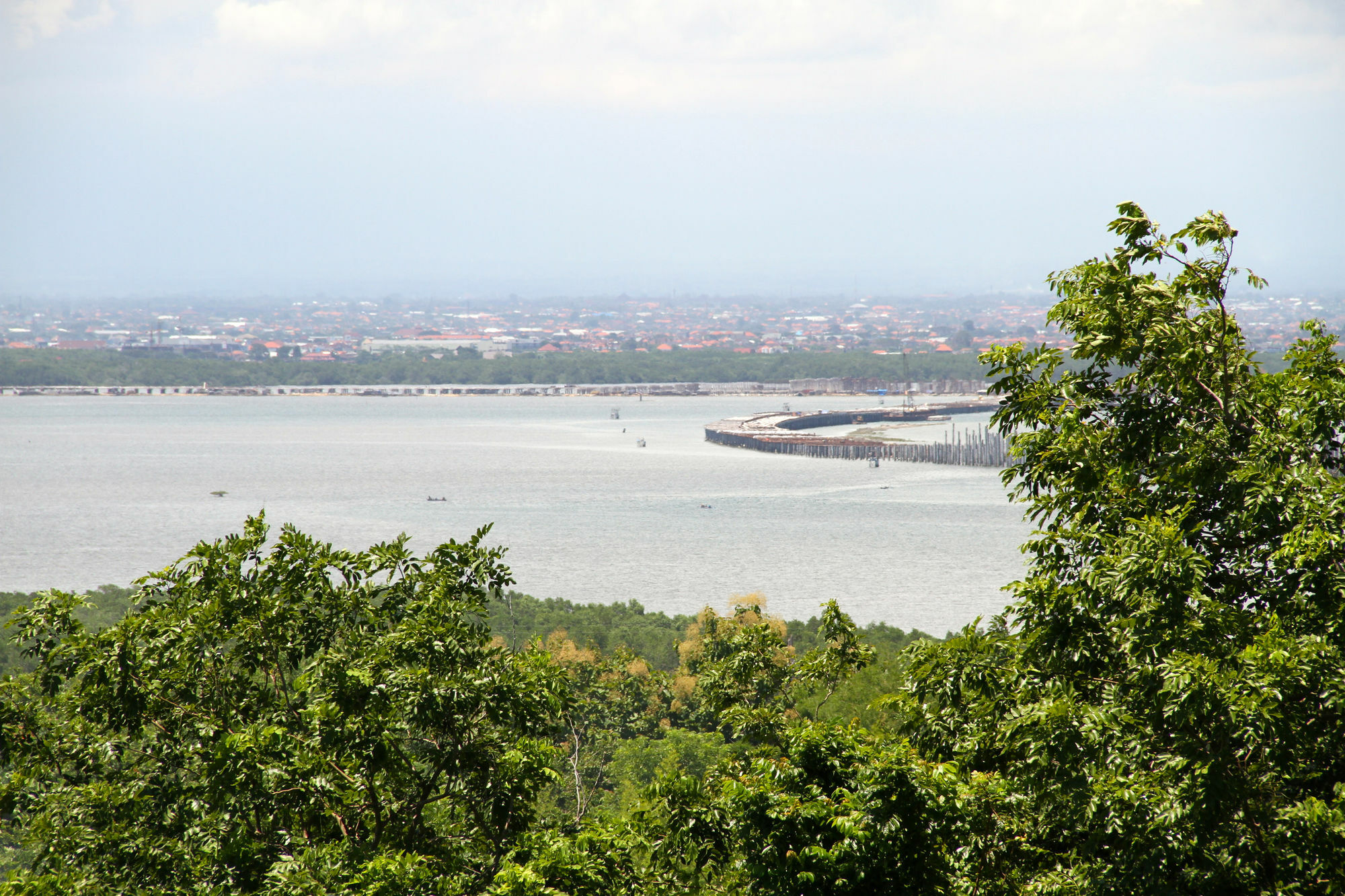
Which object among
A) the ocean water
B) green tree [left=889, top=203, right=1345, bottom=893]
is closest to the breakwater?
the ocean water

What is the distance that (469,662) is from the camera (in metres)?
7.75

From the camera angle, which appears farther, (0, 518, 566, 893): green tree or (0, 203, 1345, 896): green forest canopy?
(0, 518, 566, 893): green tree

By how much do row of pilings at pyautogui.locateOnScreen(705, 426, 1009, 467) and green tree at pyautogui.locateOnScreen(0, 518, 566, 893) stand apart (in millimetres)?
64581

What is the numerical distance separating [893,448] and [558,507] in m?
27.8

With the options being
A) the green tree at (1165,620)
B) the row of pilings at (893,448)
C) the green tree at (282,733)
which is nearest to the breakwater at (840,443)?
the row of pilings at (893,448)

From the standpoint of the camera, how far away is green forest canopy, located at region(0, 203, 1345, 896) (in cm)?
607

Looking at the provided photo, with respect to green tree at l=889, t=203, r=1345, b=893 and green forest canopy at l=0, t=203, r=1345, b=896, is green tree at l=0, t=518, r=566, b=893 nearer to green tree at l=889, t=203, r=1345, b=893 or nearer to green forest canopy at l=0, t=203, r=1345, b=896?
green forest canopy at l=0, t=203, r=1345, b=896

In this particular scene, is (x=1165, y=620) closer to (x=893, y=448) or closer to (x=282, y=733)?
(x=282, y=733)

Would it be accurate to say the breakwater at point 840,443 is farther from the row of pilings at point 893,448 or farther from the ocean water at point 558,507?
the ocean water at point 558,507

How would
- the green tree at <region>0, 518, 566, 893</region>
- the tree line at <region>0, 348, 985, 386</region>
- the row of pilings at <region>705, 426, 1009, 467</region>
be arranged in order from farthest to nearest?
1. the tree line at <region>0, 348, 985, 386</region>
2. the row of pilings at <region>705, 426, 1009, 467</region>
3. the green tree at <region>0, 518, 566, 893</region>

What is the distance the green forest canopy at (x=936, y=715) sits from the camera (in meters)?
6.07

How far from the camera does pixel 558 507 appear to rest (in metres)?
56.3

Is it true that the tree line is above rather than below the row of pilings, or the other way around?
above

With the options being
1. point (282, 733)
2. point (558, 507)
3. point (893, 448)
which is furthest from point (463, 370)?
point (282, 733)
